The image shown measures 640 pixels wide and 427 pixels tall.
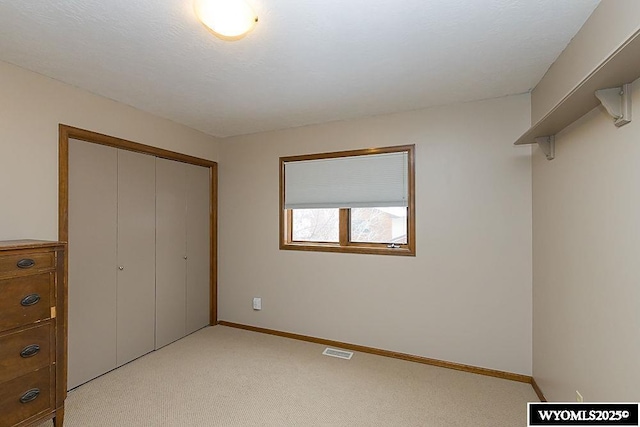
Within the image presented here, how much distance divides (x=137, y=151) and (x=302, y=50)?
2001mm

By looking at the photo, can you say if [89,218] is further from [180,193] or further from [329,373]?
[329,373]

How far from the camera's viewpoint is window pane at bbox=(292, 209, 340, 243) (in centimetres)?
348

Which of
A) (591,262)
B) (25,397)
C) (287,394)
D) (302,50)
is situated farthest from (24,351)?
(591,262)

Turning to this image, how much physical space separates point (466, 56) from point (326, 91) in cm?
105

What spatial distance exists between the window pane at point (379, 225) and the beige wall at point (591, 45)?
1.44 metres

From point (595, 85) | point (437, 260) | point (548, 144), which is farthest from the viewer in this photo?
point (437, 260)

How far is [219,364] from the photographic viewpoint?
2.90 m

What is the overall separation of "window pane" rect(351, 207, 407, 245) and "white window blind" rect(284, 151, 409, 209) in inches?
5.8

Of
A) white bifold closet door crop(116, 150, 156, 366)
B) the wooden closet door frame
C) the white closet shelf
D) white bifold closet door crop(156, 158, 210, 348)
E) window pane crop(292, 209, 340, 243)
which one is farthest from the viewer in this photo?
window pane crop(292, 209, 340, 243)

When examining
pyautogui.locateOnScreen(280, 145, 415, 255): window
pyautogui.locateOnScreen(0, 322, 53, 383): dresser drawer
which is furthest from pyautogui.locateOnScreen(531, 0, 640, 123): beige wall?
pyautogui.locateOnScreen(0, 322, 53, 383): dresser drawer

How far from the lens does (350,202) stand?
10.7ft

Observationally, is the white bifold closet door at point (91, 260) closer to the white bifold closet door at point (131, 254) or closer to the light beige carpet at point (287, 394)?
the white bifold closet door at point (131, 254)

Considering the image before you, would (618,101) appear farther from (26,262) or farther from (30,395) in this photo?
(30,395)

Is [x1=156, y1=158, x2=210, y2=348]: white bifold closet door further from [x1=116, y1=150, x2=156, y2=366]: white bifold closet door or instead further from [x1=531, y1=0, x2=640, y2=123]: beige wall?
[x1=531, y1=0, x2=640, y2=123]: beige wall
